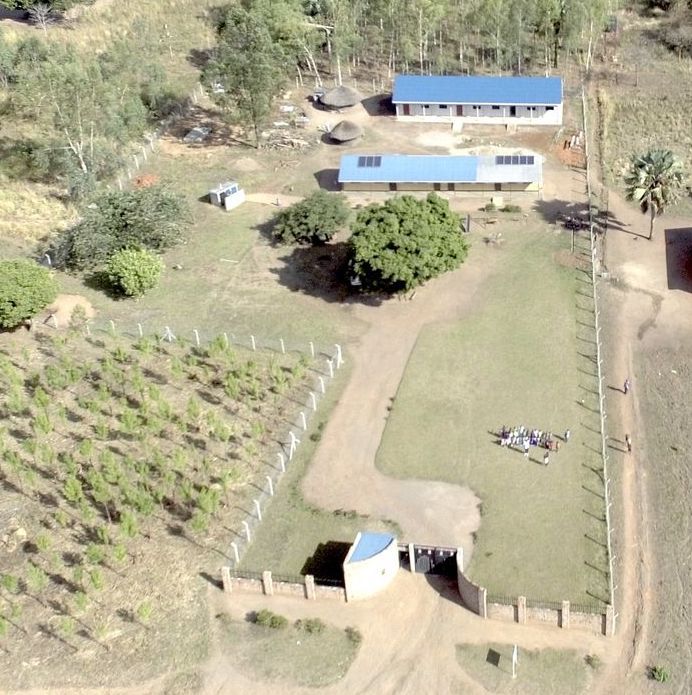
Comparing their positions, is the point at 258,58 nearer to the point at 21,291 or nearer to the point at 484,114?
the point at 484,114

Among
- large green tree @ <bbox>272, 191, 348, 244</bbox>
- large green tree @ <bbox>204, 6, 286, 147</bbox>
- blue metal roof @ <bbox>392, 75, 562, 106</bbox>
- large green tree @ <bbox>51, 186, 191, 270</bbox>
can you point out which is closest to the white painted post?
large green tree @ <bbox>272, 191, 348, 244</bbox>

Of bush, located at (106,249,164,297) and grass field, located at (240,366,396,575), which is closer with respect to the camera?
grass field, located at (240,366,396,575)

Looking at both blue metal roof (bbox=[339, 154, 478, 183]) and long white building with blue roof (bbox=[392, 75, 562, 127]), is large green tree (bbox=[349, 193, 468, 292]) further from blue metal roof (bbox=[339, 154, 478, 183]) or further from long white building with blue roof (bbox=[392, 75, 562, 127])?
long white building with blue roof (bbox=[392, 75, 562, 127])

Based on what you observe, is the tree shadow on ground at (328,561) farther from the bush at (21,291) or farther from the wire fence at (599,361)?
the bush at (21,291)

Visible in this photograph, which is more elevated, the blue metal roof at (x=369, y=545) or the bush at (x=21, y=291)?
the bush at (x=21, y=291)

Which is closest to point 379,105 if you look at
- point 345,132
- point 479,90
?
point 345,132

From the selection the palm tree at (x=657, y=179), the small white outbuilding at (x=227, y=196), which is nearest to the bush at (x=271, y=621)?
the palm tree at (x=657, y=179)
